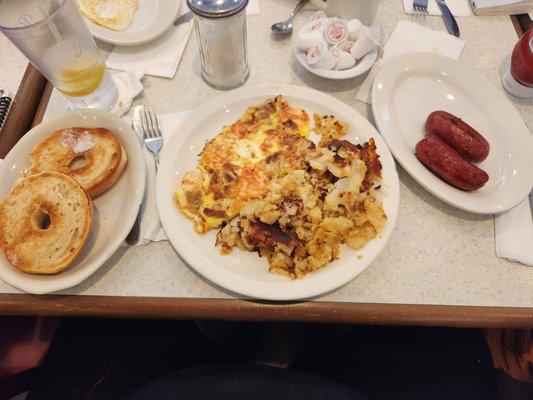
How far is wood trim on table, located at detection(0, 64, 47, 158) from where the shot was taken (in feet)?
4.03

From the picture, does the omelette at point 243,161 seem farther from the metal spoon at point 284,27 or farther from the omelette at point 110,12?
the omelette at point 110,12

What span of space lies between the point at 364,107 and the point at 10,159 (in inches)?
46.2

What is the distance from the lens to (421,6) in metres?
1.62

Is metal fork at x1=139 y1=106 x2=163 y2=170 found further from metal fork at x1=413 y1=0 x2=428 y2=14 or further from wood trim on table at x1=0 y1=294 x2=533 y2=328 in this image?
metal fork at x1=413 y1=0 x2=428 y2=14

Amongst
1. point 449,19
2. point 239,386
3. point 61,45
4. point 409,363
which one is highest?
point 61,45

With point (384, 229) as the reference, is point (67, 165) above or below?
above

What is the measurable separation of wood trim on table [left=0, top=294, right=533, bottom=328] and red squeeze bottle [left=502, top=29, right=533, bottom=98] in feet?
2.81

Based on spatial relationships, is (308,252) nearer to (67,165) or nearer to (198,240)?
(198,240)

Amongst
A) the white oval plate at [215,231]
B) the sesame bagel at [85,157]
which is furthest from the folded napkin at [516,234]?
the sesame bagel at [85,157]

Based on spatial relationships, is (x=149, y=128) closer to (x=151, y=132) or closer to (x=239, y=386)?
(x=151, y=132)

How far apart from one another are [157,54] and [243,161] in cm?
65

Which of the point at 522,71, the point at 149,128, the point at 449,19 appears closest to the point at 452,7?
the point at 449,19

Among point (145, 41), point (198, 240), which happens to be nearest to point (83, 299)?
point (198, 240)

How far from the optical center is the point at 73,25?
3.78 ft
